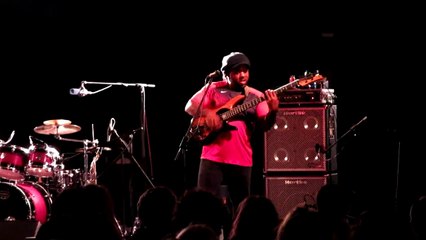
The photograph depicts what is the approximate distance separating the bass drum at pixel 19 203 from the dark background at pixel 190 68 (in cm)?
118

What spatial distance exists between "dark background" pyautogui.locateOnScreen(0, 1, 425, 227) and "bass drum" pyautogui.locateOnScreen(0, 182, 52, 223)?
1176mm

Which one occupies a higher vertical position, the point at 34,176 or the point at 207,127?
the point at 207,127

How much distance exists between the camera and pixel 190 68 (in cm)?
954

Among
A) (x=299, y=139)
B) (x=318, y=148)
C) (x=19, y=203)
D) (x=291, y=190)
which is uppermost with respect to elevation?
(x=299, y=139)

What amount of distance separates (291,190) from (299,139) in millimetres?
585

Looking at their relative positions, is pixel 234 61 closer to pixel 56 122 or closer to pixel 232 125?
pixel 232 125

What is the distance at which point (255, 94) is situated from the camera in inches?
260

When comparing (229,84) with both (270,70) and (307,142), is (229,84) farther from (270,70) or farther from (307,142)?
(270,70)

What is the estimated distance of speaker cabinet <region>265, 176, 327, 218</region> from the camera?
281 inches

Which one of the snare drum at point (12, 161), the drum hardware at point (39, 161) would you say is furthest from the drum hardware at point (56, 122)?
the snare drum at point (12, 161)

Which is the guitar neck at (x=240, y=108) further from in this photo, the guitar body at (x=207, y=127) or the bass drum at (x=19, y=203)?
the bass drum at (x=19, y=203)

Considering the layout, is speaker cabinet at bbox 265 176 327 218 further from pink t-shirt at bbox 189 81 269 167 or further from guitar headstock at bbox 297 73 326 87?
guitar headstock at bbox 297 73 326 87

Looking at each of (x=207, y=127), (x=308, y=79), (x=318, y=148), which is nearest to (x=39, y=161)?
(x=207, y=127)

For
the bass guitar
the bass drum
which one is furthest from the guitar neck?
the bass drum
